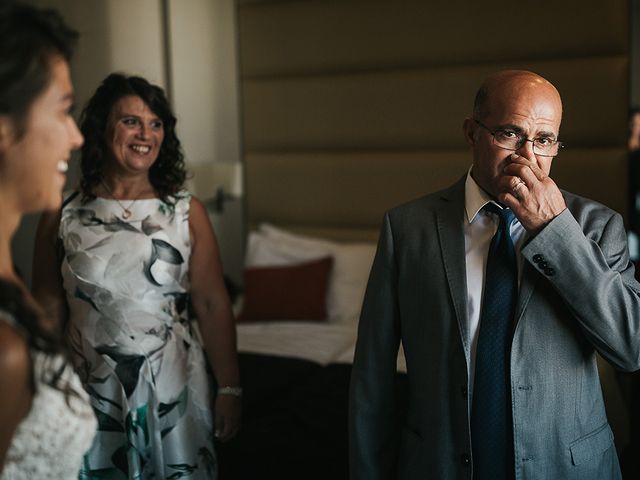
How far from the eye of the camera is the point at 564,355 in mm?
1479

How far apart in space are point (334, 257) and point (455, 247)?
7.07 ft

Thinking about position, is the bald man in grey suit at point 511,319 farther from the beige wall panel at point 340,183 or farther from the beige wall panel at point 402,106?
the beige wall panel at point 340,183

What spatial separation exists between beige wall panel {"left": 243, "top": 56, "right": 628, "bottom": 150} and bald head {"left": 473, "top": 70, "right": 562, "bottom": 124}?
1.80 m

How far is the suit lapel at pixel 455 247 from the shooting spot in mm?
1517

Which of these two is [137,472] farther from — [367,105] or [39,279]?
[367,105]

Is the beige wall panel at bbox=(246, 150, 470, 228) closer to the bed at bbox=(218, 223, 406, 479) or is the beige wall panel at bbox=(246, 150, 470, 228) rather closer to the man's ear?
the bed at bbox=(218, 223, 406, 479)

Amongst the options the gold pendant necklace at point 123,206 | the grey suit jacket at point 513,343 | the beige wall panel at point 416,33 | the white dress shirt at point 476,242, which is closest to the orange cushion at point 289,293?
the beige wall panel at point 416,33

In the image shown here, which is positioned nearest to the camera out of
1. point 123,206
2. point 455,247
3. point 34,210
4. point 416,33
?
point 34,210

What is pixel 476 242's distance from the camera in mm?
1604

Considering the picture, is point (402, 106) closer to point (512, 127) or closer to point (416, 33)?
point (416, 33)

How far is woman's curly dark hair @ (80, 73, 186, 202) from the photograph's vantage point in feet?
6.76

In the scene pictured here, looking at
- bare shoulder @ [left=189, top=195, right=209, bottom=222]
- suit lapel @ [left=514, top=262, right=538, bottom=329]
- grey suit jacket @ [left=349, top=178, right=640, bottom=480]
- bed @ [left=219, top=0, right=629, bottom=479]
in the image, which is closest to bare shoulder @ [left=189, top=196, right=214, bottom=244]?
bare shoulder @ [left=189, top=195, right=209, bottom=222]

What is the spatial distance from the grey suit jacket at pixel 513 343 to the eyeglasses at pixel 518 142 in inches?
5.2

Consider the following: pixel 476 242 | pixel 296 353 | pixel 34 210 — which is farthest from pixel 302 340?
pixel 34 210
